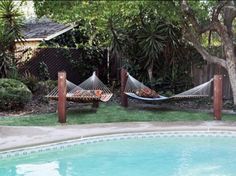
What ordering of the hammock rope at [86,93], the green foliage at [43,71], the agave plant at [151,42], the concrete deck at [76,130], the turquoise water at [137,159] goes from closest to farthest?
the turquoise water at [137,159]
the concrete deck at [76,130]
the hammock rope at [86,93]
the agave plant at [151,42]
the green foliage at [43,71]

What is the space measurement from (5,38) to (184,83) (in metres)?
6.51

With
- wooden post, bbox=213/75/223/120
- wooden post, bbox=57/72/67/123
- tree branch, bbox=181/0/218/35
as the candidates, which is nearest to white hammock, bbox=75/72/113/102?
wooden post, bbox=57/72/67/123

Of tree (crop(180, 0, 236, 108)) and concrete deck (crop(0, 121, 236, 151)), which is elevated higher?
tree (crop(180, 0, 236, 108))

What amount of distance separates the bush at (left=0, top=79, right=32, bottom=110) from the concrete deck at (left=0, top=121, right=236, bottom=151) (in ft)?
8.23

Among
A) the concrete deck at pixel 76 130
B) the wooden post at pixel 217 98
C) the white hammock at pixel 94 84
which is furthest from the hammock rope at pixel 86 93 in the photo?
the wooden post at pixel 217 98

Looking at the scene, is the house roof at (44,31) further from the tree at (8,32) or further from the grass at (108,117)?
the grass at (108,117)

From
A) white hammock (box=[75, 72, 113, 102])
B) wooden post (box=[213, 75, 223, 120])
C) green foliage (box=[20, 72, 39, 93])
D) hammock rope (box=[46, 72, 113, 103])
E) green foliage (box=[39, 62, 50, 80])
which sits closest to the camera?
wooden post (box=[213, 75, 223, 120])

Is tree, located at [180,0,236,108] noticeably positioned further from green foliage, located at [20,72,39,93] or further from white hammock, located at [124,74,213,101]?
green foliage, located at [20,72,39,93]

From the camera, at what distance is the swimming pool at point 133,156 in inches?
276

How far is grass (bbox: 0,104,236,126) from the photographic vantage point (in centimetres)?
1052

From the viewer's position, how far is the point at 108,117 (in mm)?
11266

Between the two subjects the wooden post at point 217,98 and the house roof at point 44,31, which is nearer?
the wooden post at point 217,98

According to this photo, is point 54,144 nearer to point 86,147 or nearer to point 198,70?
point 86,147

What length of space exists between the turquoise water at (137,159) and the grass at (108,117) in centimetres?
189
